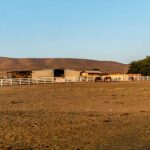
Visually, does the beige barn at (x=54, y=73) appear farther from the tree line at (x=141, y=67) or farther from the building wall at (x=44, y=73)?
the tree line at (x=141, y=67)

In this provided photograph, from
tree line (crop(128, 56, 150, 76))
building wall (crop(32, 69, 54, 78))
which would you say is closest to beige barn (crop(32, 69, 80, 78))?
building wall (crop(32, 69, 54, 78))

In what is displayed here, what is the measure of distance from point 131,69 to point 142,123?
101 m

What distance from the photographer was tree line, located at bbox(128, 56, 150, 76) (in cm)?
11112

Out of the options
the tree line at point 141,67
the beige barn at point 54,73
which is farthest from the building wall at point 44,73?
the tree line at point 141,67

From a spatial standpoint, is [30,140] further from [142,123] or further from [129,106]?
[129,106]

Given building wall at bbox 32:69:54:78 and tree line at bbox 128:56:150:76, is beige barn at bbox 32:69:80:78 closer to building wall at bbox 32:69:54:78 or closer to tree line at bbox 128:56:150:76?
building wall at bbox 32:69:54:78

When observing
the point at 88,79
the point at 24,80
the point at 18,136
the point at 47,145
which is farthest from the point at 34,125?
the point at 88,79

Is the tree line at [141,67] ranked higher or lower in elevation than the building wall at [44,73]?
higher

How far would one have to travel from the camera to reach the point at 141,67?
11344cm

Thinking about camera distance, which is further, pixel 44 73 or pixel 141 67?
pixel 141 67

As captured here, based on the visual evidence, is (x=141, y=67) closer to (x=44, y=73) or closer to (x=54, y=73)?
(x=54, y=73)

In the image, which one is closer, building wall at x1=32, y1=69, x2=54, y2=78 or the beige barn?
building wall at x1=32, y1=69, x2=54, y2=78

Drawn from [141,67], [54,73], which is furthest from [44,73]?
[141,67]

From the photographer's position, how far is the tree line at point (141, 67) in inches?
4375
